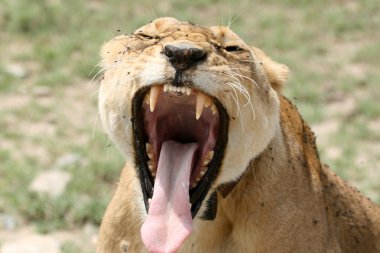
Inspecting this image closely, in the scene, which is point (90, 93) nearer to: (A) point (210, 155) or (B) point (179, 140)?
(B) point (179, 140)

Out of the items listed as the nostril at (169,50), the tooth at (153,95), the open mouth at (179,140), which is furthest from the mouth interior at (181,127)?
the nostril at (169,50)

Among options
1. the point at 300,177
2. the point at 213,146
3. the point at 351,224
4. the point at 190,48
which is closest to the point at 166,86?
the point at 190,48

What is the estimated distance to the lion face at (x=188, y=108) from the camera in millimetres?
2938

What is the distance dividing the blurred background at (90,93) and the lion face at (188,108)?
581 millimetres

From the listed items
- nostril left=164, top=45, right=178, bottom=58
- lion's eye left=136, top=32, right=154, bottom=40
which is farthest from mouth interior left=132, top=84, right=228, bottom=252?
lion's eye left=136, top=32, right=154, bottom=40

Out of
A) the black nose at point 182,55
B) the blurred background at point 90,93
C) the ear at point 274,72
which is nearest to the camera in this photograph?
the black nose at point 182,55

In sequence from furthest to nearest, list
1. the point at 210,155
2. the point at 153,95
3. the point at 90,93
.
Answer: the point at 90,93, the point at 210,155, the point at 153,95

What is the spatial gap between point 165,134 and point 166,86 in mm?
474

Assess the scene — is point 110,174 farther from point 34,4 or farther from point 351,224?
point 34,4

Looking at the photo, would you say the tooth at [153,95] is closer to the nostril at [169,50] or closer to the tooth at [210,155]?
the nostril at [169,50]

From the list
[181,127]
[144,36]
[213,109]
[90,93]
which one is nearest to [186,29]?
[144,36]

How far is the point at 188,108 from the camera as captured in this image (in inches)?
130

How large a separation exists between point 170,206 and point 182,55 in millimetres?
559

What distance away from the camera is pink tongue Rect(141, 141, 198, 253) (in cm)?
301
